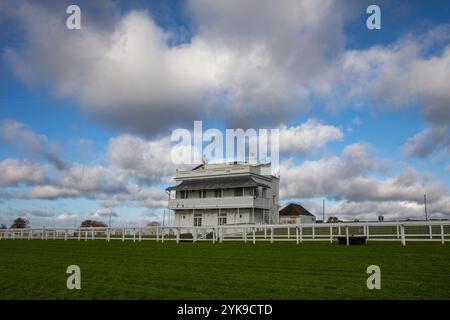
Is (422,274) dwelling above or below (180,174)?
below

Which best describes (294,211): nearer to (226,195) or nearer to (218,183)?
(226,195)

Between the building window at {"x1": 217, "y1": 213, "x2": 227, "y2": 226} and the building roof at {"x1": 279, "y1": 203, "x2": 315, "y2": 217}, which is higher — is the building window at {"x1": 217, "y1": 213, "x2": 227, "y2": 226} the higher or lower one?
the lower one

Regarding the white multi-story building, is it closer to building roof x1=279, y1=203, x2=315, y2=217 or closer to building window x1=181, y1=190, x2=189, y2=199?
building window x1=181, y1=190, x2=189, y2=199

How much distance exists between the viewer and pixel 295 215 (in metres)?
60.7

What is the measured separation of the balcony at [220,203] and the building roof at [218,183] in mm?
1420

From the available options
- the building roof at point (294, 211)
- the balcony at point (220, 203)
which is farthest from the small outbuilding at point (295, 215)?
the balcony at point (220, 203)

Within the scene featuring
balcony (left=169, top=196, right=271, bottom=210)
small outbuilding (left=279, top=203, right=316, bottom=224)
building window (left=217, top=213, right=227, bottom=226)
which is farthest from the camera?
small outbuilding (left=279, top=203, right=316, bottom=224)

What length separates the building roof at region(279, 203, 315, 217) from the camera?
61.4 m

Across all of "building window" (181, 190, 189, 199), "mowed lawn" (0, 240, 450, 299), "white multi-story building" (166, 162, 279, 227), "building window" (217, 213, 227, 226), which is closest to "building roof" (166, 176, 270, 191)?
"white multi-story building" (166, 162, 279, 227)

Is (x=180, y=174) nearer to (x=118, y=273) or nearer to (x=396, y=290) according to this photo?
(x=118, y=273)

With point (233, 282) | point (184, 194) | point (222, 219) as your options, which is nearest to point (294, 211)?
point (222, 219)

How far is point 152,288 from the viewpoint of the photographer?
317 inches
